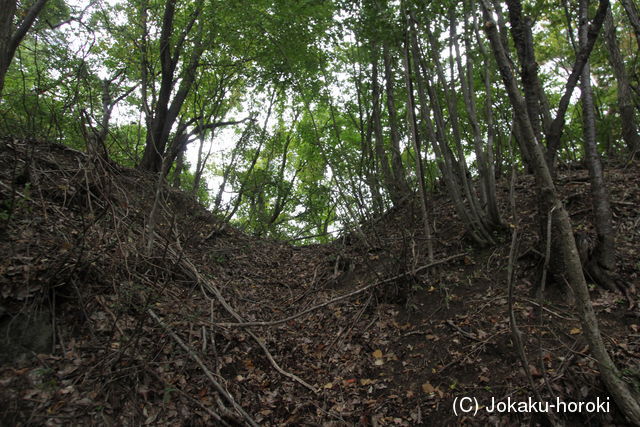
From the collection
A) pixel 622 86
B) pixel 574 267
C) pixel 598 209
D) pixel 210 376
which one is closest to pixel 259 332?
pixel 210 376

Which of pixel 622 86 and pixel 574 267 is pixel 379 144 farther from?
pixel 574 267

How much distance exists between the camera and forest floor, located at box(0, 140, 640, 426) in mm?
3074

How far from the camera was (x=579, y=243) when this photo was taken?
4031 mm

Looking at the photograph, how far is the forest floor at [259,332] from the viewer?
10.1 feet

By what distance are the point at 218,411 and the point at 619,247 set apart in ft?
16.5

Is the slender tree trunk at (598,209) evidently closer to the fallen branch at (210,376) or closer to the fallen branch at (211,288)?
the fallen branch at (211,288)

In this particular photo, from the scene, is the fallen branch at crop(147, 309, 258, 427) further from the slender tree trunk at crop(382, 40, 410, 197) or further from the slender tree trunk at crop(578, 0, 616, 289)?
the slender tree trunk at crop(382, 40, 410, 197)

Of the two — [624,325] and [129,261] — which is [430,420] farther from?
[129,261]

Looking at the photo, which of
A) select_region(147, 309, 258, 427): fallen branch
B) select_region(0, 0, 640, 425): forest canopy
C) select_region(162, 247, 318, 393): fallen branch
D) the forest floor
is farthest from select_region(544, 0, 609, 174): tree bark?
select_region(147, 309, 258, 427): fallen branch

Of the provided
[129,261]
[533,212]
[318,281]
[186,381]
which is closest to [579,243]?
[533,212]

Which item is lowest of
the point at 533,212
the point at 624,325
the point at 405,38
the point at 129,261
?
the point at 624,325

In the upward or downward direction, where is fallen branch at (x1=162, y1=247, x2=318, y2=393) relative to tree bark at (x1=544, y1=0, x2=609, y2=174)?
downward

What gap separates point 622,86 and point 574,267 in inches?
231

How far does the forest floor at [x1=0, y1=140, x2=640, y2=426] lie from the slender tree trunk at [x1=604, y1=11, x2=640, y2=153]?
1.97m
